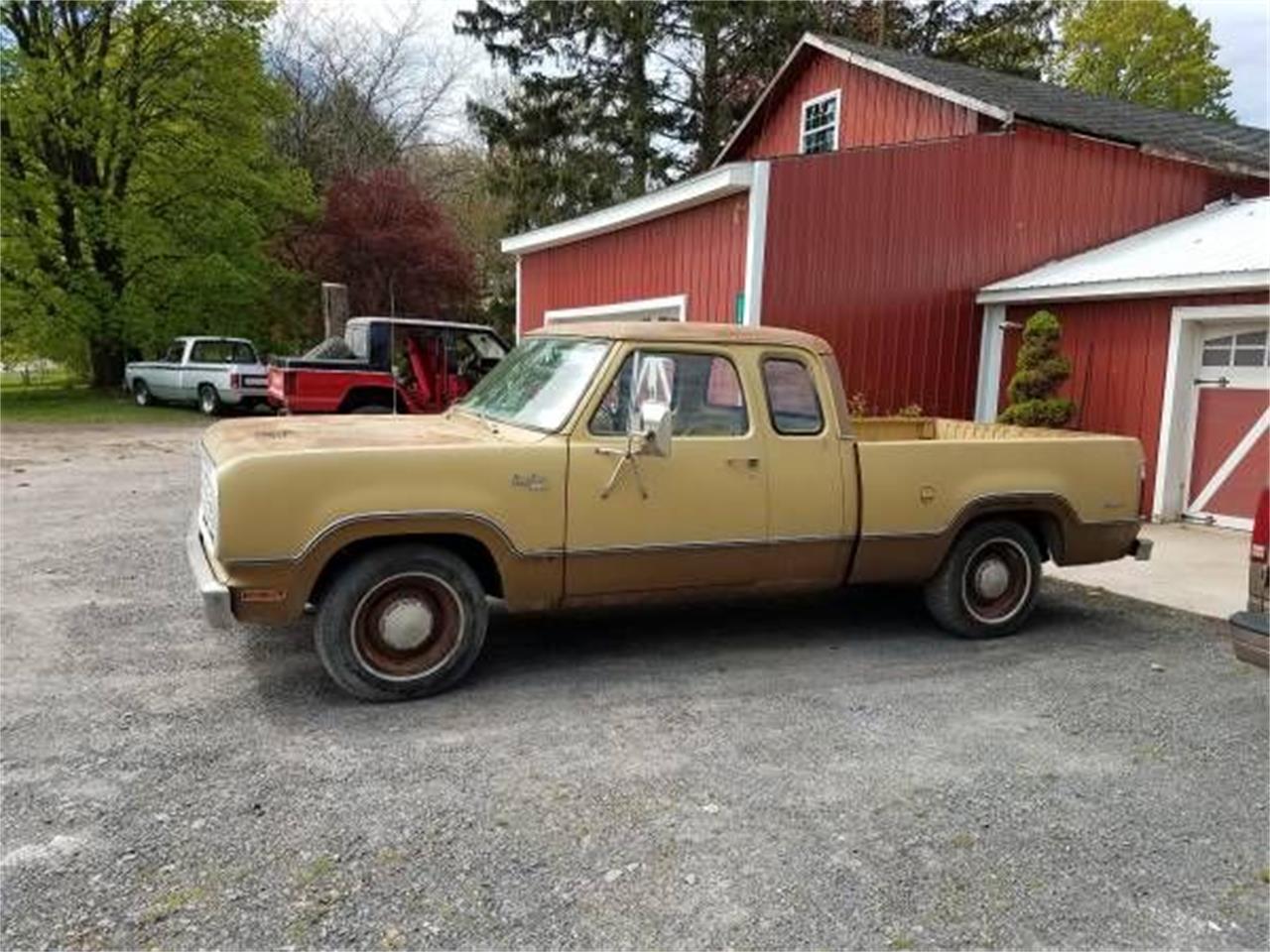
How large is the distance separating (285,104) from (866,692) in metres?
26.0

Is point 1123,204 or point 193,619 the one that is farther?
point 1123,204

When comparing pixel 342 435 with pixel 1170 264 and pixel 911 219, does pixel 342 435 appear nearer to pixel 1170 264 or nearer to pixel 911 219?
pixel 911 219

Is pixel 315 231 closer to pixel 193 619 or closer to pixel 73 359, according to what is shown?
pixel 73 359

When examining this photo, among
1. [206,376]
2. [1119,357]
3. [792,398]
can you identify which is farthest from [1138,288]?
[206,376]

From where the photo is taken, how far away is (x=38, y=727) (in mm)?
4242

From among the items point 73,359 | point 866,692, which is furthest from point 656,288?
point 73,359

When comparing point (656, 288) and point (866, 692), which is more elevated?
point (656, 288)

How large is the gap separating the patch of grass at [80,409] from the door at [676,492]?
57.5 feet

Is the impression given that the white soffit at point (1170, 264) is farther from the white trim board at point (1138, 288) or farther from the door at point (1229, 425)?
the door at point (1229, 425)

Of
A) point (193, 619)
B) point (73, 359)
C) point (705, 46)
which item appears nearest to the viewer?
point (193, 619)

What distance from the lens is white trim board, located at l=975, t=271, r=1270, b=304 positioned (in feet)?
30.8

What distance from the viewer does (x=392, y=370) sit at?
15914mm

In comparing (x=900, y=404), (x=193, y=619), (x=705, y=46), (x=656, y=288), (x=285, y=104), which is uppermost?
(x=705, y=46)

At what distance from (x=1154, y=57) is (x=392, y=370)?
30882mm
